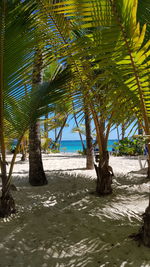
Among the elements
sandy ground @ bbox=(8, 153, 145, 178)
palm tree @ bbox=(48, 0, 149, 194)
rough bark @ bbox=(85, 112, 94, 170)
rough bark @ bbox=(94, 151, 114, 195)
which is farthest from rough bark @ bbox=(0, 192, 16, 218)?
rough bark @ bbox=(85, 112, 94, 170)

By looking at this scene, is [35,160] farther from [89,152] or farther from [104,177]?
[89,152]

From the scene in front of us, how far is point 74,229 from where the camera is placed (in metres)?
2.09

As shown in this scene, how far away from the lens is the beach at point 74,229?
5.20 ft

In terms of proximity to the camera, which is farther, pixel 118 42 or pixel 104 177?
pixel 104 177

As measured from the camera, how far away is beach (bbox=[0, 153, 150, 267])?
158 centimetres

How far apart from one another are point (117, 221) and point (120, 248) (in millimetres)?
552

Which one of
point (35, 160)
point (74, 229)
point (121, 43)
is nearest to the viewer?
point (121, 43)

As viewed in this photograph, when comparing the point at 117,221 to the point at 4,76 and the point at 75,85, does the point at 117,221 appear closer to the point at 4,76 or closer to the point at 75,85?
the point at 75,85

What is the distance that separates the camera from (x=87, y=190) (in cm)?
360

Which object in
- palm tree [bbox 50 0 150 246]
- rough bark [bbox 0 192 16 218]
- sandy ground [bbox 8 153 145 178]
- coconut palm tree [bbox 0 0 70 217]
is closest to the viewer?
palm tree [bbox 50 0 150 246]

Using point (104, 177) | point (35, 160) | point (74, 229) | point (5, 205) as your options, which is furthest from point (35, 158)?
point (74, 229)

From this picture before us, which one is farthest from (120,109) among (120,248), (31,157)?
(31,157)

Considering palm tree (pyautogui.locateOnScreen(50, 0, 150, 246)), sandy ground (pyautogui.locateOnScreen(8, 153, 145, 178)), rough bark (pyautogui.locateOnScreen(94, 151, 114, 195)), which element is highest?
palm tree (pyautogui.locateOnScreen(50, 0, 150, 246))

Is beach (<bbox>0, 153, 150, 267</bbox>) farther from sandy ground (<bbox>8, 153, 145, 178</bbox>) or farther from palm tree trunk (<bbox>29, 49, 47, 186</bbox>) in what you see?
sandy ground (<bbox>8, 153, 145, 178</bbox>)
